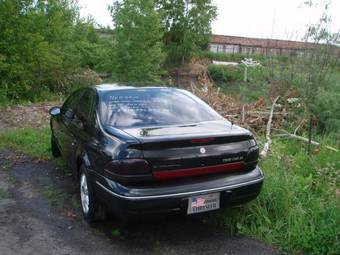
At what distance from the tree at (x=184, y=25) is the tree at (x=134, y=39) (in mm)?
24565

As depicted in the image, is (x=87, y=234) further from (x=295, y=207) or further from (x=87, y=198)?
(x=295, y=207)

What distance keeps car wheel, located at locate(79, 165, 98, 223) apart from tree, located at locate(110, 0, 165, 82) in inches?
677

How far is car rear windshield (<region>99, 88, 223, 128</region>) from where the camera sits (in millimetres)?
4109

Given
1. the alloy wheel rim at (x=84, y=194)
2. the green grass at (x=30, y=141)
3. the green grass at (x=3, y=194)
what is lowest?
the green grass at (x=30, y=141)

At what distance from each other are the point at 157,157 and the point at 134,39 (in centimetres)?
1908

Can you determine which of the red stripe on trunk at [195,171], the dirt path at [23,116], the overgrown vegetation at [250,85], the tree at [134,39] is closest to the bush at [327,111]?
the overgrown vegetation at [250,85]

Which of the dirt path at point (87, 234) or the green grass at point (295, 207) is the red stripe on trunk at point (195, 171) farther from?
the green grass at point (295, 207)

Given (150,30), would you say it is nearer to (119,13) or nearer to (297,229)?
(119,13)

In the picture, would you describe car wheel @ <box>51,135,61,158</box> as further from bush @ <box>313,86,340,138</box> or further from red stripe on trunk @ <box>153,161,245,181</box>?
bush @ <box>313,86,340,138</box>

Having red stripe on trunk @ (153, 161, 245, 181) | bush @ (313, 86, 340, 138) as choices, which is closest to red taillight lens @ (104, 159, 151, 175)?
red stripe on trunk @ (153, 161, 245, 181)

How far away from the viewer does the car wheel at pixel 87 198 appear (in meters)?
4.01

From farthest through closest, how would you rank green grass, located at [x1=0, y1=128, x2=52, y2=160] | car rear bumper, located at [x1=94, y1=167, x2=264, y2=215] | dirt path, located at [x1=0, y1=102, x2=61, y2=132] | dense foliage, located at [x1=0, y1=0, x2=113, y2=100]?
dense foliage, located at [x1=0, y1=0, x2=113, y2=100]
dirt path, located at [x1=0, y1=102, x2=61, y2=132]
green grass, located at [x1=0, y1=128, x2=52, y2=160]
car rear bumper, located at [x1=94, y1=167, x2=264, y2=215]

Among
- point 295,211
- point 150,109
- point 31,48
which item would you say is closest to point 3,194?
point 150,109

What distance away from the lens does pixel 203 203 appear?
357 cm
